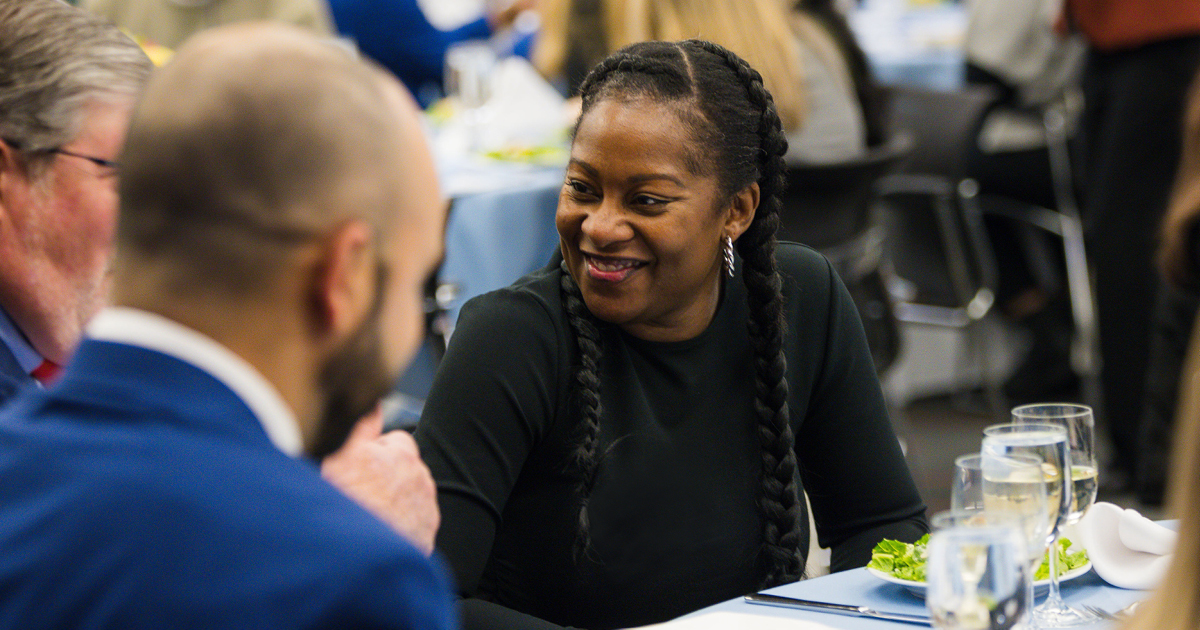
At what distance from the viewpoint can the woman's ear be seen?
170 centimetres

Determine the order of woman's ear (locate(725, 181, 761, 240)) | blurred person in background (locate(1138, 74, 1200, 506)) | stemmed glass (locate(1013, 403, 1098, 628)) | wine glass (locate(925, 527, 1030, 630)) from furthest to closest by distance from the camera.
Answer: blurred person in background (locate(1138, 74, 1200, 506)), woman's ear (locate(725, 181, 761, 240)), stemmed glass (locate(1013, 403, 1098, 628)), wine glass (locate(925, 527, 1030, 630))

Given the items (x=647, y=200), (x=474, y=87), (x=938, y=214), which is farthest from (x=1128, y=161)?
(x=647, y=200)

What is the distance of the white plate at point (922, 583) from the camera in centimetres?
128

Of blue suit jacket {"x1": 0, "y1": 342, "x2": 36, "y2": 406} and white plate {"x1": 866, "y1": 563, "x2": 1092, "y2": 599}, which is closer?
white plate {"x1": 866, "y1": 563, "x2": 1092, "y2": 599}

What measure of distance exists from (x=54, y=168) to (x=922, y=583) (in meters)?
1.07

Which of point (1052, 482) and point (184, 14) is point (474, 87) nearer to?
point (184, 14)

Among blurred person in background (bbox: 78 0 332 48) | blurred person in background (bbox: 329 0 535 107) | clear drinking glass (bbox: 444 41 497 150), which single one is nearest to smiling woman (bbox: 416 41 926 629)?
clear drinking glass (bbox: 444 41 497 150)

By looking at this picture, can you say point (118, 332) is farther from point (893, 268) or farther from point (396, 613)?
point (893, 268)

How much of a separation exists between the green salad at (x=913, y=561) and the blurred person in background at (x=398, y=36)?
405 cm

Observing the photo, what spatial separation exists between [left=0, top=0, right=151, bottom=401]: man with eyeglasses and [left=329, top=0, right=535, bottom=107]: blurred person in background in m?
3.61

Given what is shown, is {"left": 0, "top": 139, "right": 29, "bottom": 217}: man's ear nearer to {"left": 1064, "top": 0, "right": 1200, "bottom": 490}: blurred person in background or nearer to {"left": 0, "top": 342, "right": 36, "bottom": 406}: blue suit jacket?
{"left": 0, "top": 342, "right": 36, "bottom": 406}: blue suit jacket

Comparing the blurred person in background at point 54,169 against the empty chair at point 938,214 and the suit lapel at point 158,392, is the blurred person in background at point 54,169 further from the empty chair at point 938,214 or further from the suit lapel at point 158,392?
the empty chair at point 938,214

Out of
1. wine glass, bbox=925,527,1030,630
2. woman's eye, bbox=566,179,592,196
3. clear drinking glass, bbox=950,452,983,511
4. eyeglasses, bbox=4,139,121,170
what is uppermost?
wine glass, bbox=925,527,1030,630

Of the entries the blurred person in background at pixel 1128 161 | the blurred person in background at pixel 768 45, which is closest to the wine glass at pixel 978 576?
the blurred person in background at pixel 768 45
